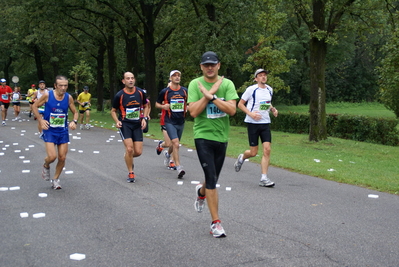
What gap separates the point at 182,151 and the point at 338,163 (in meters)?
4.44

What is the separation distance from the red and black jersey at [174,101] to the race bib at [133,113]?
978mm

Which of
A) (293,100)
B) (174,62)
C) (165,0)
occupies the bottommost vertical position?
(293,100)

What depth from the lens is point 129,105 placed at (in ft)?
30.0

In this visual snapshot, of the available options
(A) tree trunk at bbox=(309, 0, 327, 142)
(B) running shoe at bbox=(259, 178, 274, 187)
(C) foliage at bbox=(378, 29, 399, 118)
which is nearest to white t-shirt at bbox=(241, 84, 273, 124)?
(B) running shoe at bbox=(259, 178, 274, 187)

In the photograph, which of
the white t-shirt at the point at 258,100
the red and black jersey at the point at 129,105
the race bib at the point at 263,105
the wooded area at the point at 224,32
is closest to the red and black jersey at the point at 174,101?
the red and black jersey at the point at 129,105

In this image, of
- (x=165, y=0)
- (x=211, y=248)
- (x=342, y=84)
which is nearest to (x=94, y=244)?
(x=211, y=248)

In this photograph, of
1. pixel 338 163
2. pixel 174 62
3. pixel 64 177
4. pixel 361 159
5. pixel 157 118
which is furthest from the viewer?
pixel 174 62

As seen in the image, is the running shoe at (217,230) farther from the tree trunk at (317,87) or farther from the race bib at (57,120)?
the tree trunk at (317,87)

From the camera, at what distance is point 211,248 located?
520cm

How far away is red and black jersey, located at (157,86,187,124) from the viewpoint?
395 inches

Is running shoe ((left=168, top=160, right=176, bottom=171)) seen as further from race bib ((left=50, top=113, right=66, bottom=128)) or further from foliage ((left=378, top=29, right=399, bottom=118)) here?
foliage ((left=378, top=29, right=399, bottom=118))

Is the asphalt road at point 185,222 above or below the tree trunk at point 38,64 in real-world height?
below

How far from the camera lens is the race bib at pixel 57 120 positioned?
8.38 metres

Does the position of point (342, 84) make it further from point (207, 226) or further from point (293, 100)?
point (207, 226)
